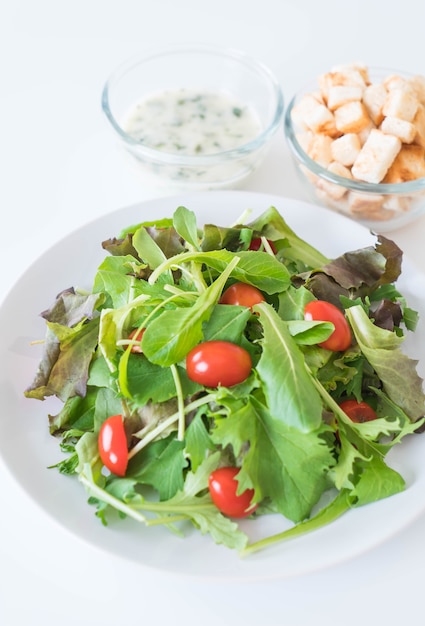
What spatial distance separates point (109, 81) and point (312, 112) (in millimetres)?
898

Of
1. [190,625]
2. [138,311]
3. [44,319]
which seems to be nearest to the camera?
[190,625]

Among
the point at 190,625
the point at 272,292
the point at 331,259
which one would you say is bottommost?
the point at 190,625

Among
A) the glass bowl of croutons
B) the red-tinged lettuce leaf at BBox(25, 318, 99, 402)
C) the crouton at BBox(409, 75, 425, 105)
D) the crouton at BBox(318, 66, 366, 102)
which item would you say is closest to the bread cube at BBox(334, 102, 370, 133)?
the glass bowl of croutons


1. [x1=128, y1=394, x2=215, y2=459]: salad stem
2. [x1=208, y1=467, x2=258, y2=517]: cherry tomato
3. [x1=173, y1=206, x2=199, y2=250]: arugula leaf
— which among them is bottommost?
[x1=208, y1=467, x2=258, y2=517]: cherry tomato

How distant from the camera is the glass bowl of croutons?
8.89 ft

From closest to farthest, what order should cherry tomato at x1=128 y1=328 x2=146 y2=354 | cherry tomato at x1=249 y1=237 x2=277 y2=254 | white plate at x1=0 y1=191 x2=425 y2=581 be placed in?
white plate at x1=0 y1=191 x2=425 y2=581 → cherry tomato at x1=128 y1=328 x2=146 y2=354 → cherry tomato at x1=249 y1=237 x2=277 y2=254

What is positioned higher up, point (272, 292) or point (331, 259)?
point (272, 292)

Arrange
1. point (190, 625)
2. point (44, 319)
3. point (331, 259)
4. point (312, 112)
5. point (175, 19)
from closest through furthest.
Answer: point (190, 625)
point (44, 319)
point (331, 259)
point (312, 112)
point (175, 19)

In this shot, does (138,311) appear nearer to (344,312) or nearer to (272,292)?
(272,292)

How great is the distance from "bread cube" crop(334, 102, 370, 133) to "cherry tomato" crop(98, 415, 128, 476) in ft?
4.67

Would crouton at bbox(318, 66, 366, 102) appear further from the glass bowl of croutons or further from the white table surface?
the white table surface

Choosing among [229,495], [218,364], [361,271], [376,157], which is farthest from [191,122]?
[229,495]

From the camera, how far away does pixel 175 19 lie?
3.97m

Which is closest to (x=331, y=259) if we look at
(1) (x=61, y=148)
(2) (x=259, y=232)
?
(2) (x=259, y=232)
